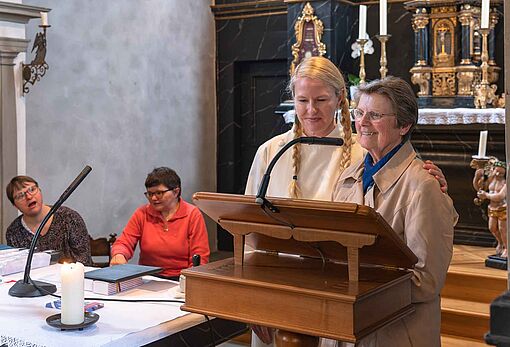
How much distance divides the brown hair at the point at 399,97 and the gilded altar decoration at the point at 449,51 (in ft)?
13.6

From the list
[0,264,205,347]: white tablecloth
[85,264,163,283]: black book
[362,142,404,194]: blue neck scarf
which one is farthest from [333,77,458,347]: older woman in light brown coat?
[85,264,163,283]: black book

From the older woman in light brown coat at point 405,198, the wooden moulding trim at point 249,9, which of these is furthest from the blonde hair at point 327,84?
the wooden moulding trim at point 249,9

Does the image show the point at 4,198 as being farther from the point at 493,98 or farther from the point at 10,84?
the point at 493,98

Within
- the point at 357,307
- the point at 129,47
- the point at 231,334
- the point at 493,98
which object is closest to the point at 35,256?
the point at 231,334

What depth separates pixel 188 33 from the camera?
24.6 feet

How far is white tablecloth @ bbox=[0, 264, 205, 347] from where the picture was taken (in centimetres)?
229

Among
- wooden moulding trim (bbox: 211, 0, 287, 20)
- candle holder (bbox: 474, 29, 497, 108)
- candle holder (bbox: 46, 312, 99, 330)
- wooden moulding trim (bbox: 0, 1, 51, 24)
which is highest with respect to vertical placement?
wooden moulding trim (bbox: 211, 0, 287, 20)

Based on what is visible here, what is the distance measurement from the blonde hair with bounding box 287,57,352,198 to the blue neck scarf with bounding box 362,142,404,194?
1.18 feet

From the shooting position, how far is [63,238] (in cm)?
409

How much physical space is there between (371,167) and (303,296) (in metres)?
0.60

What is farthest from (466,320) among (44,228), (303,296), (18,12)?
(18,12)

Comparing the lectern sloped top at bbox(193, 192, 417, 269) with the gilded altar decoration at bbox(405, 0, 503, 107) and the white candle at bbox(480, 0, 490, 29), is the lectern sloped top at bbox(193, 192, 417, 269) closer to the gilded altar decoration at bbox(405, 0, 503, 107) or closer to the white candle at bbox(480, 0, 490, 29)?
the white candle at bbox(480, 0, 490, 29)

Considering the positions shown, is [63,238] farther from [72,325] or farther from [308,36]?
[308,36]

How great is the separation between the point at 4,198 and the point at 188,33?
2893 mm
